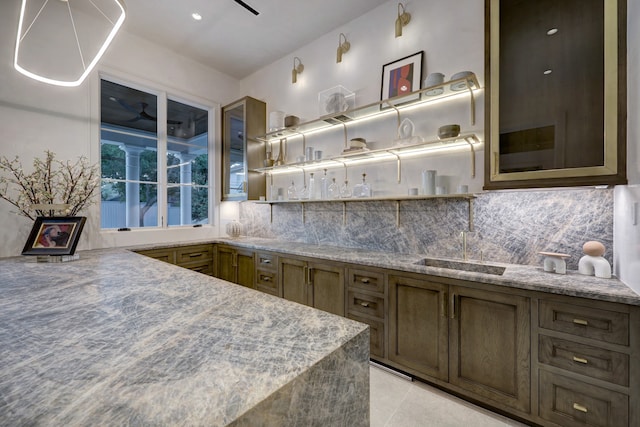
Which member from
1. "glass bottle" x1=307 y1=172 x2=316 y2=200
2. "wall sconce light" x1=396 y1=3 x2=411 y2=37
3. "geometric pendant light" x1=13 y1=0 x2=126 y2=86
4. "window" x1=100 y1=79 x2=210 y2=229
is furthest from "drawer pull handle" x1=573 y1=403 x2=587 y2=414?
"geometric pendant light" x1=13 y1=0 x2=126 y2=86

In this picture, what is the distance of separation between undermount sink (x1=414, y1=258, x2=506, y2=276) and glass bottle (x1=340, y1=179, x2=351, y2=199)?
38.9 inches

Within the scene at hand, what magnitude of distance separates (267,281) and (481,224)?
7.02ft

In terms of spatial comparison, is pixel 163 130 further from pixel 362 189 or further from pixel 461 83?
pixel 461 83

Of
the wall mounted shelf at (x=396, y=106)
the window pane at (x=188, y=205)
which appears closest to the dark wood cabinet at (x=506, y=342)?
the wall mounted shelf at (x=396, y=106)

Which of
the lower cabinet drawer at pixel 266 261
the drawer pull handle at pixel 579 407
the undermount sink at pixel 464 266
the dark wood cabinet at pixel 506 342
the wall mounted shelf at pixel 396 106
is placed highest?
the wall mounted shelf at pixel 396 106

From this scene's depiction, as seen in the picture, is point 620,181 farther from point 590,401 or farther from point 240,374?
point 240,374

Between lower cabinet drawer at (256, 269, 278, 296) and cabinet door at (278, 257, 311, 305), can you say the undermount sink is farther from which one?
lower cabinet drawer at (256, 269, 278, 296)

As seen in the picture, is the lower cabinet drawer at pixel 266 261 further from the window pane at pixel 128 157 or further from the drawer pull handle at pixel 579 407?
the drawer pull handle at pixel 579 407

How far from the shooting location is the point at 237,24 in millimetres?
3137

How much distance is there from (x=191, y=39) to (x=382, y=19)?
7.30 feet

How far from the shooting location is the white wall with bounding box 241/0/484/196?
241 centimetres

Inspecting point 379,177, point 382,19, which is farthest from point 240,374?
point 382,19

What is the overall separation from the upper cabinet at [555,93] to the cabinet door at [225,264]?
286 centimetres

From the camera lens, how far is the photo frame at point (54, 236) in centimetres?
218
